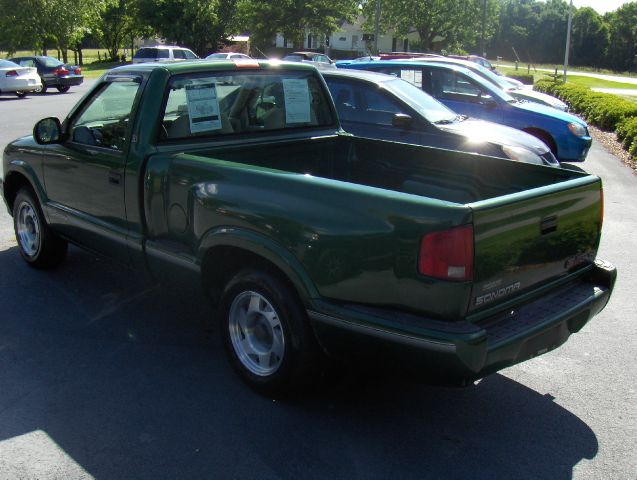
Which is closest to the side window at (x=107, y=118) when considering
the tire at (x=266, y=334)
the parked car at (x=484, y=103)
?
the tire at (x=266, y=334)

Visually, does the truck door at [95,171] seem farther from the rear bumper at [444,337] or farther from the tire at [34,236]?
the rear bumper at [444,337]

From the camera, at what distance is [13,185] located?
639 centimetres

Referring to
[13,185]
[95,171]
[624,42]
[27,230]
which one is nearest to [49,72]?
[13,185]

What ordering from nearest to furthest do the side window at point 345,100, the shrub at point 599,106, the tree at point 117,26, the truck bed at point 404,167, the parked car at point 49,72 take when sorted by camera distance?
the truck bed at point 404,167 → the side window at point 345,100 → the shrub at point 599,106 → the parked car at point 49,72 → the tree at point 117,26

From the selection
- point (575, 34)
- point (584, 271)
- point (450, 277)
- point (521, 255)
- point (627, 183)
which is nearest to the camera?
point (450, 277)

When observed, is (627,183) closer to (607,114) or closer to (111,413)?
(607,114)

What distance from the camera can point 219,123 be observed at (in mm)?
4977

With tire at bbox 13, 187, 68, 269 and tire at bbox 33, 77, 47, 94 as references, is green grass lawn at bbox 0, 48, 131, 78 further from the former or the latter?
tire at bbox 13, 187, 68, 269

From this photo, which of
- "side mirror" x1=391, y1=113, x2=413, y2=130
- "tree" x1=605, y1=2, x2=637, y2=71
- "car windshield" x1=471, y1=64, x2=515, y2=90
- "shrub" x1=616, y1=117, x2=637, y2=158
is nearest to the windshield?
"car windshield" x1=471, y1=64, x2=515, y2=90

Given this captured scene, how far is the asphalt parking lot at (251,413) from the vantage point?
3441 millimetres

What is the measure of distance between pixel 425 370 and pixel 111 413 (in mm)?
1776

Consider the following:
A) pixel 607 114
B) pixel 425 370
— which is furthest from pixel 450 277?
pixel 607 114

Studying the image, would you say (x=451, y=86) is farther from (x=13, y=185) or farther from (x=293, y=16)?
(x=293, y=16)

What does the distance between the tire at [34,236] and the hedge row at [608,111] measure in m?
11.2
